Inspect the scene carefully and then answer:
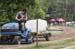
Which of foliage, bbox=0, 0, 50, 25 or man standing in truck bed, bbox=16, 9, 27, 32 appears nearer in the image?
man standing in truck bed, bbox=16, 9, 27, 32

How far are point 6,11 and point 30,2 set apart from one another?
3378 millimetres

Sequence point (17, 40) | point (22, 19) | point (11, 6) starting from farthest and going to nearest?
point (11, 6) → point (17, 40) → point (22, 19)

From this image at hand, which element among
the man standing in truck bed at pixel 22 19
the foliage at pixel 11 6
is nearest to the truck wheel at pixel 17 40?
the man standing in truck bed at pixel 22 19

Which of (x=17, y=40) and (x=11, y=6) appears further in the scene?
(x=11, y=6)

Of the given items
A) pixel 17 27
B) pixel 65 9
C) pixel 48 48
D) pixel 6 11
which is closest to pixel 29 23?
pixel 17 27

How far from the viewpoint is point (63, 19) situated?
90062mm

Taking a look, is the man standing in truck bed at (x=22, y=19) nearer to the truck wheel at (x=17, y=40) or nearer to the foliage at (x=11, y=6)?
the truck wheel at (x=17, y=40)

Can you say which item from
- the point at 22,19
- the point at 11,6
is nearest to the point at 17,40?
the point at 22,19

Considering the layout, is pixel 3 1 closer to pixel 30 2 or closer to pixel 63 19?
pixel 30 2

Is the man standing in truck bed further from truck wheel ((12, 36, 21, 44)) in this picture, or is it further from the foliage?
the foliage

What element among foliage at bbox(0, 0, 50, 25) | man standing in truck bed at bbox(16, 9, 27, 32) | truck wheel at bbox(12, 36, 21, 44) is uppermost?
foliage at bbox(0, 0, 50, 25)

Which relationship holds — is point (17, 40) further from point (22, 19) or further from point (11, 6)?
point (11, 6)

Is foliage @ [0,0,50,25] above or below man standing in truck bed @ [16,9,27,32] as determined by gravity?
above

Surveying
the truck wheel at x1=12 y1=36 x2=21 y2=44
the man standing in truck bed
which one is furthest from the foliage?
the truck wheel at x1=12 y1=36 x2=21 y2=44
